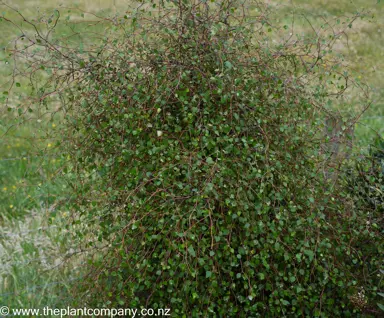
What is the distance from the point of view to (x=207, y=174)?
297cm

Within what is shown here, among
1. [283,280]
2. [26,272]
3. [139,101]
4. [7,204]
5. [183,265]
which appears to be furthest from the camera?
[7,204]

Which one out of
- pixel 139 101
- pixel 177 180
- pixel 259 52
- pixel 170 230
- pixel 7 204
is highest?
pixel 259 52

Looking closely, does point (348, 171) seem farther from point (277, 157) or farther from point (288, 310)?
point (288, 310)

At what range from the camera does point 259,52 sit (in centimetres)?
331

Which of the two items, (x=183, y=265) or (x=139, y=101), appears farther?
(x=139, y=101)

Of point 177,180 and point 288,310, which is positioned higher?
point 177,180

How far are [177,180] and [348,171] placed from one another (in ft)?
3.57

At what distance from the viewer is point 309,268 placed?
333 cm

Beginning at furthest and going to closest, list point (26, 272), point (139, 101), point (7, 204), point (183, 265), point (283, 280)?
point (7, 204) < point (26, 272) < point (283, 280) < point (139, 101) < point (183, 265)

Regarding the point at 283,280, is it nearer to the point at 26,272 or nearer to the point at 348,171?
the point at 348,171

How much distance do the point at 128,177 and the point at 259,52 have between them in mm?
1024

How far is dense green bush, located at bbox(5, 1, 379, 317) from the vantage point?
304 centimetres

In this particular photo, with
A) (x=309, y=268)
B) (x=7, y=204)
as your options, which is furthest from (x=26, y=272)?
(x=309, y=268)

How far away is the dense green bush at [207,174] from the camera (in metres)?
3.04
